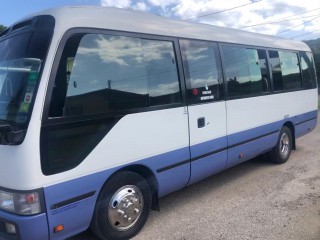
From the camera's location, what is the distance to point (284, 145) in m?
7.40

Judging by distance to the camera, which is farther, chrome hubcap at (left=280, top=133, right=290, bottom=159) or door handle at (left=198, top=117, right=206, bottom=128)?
chrome hubcap at (left=280, top=133, right=290, bottom=159)

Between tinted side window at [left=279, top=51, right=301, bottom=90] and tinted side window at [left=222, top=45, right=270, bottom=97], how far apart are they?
87 cm

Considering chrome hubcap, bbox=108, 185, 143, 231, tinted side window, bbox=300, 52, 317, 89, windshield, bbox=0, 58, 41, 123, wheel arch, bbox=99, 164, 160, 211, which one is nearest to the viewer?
windshield, bbox=0, 58, 41, 123

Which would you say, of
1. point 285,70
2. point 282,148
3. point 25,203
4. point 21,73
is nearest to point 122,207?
point 25,203

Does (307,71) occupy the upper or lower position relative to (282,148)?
upper

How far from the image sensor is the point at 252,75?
6.21 metres

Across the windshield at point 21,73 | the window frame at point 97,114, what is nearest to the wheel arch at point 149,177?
the window frame at point 97,114

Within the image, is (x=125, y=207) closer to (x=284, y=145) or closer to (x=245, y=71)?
(x=245, y=71)

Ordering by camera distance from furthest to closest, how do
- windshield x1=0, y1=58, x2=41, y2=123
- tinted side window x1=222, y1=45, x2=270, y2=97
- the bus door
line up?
tinted side window x1=222, y1=45, x2=270, y2=97, the bus door, windshield x1=0, y1=58, x2=41, y2=123

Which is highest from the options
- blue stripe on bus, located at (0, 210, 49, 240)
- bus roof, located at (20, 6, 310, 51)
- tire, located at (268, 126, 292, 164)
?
bus roof, located at (20, 6, 310, 51)

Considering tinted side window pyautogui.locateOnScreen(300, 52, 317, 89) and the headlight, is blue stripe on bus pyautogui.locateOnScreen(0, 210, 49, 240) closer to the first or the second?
the headlight

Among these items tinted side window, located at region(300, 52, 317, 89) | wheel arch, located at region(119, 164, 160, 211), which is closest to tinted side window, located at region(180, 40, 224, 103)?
wheel arch, located at region(119, 164, 160, 211)

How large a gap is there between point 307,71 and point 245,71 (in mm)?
3282

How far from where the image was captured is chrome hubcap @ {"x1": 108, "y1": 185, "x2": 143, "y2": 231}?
384 centimetres
